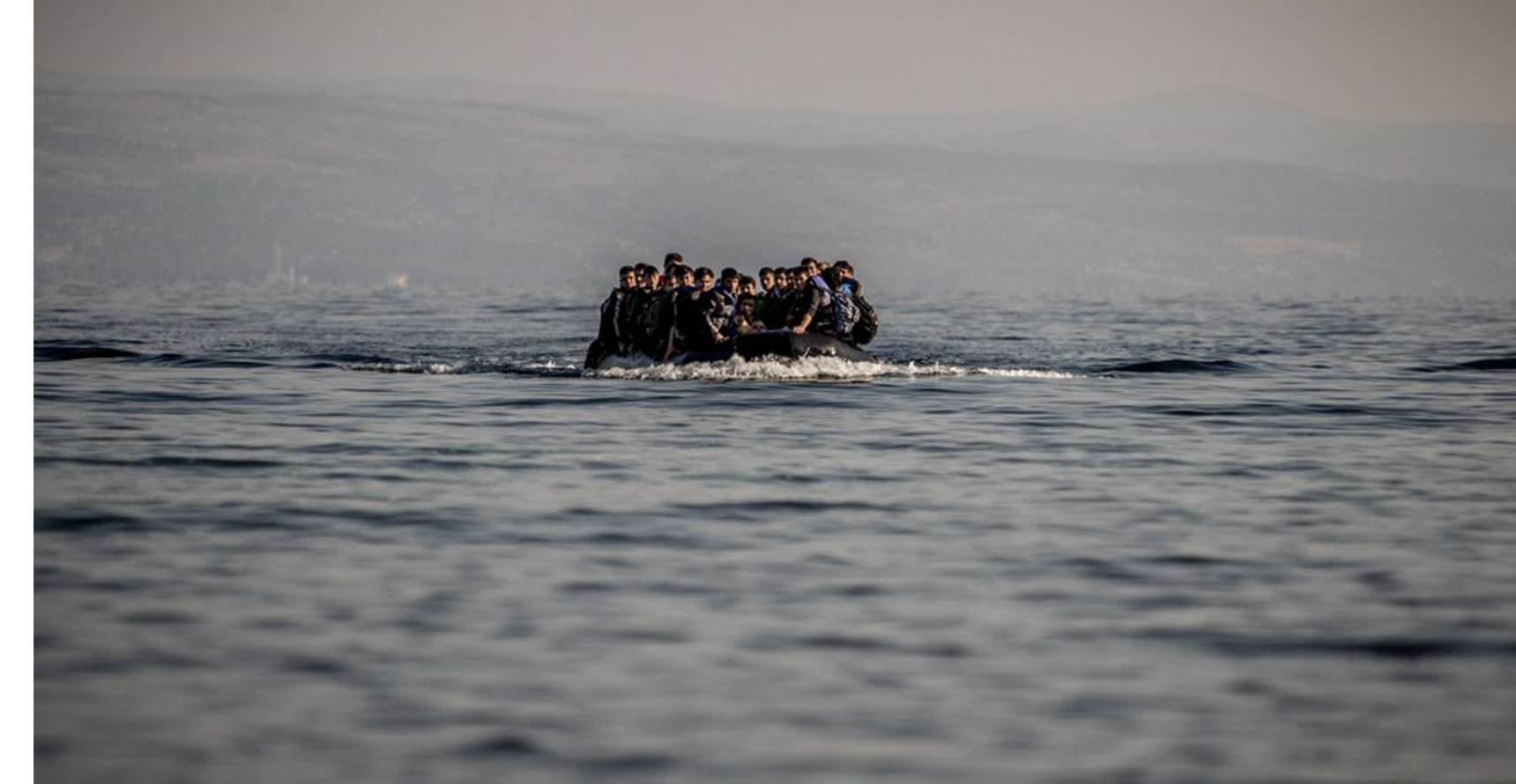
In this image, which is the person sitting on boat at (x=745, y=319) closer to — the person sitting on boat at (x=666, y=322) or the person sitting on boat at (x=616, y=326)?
the person sitting on boat at (x=666, y=322)

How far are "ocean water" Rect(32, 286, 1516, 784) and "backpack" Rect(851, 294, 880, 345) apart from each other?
124 inches

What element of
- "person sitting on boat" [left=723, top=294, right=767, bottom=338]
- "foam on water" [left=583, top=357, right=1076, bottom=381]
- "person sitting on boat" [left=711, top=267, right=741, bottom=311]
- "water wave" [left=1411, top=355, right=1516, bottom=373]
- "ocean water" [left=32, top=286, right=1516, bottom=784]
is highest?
"person sitting on boat" [left=711, top=267, right=741, bottom=311]

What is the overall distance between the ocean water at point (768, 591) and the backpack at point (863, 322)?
10.3 feet

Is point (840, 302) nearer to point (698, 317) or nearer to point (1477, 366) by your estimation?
point (698, 317)

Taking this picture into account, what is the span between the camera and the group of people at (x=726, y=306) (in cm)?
3078

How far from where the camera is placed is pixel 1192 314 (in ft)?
316

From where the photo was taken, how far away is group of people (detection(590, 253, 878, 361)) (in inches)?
1212

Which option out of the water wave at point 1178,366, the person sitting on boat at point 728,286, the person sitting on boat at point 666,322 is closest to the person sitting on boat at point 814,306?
the person sitting on boat at point 728,286

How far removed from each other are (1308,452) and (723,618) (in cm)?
1150

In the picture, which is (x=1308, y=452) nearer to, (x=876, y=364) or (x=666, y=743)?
(x=876, y=364)

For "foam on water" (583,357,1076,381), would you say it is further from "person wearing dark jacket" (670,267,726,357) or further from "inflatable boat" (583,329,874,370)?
"person wearing dark jacket" (670,267,726,357)

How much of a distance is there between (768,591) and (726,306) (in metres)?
18.4

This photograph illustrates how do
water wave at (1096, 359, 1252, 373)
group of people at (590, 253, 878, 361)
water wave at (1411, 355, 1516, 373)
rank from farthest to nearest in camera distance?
water wave at (1411, 355, 1516, 373) → water wave at (1096, 359, 1252, 373) → group of people at (590, 253, 878, 361)

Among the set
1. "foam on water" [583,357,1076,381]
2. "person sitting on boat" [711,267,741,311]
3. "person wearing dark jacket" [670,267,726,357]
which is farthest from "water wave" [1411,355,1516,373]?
"person wearing dark jacket" [670,267,726,357]
